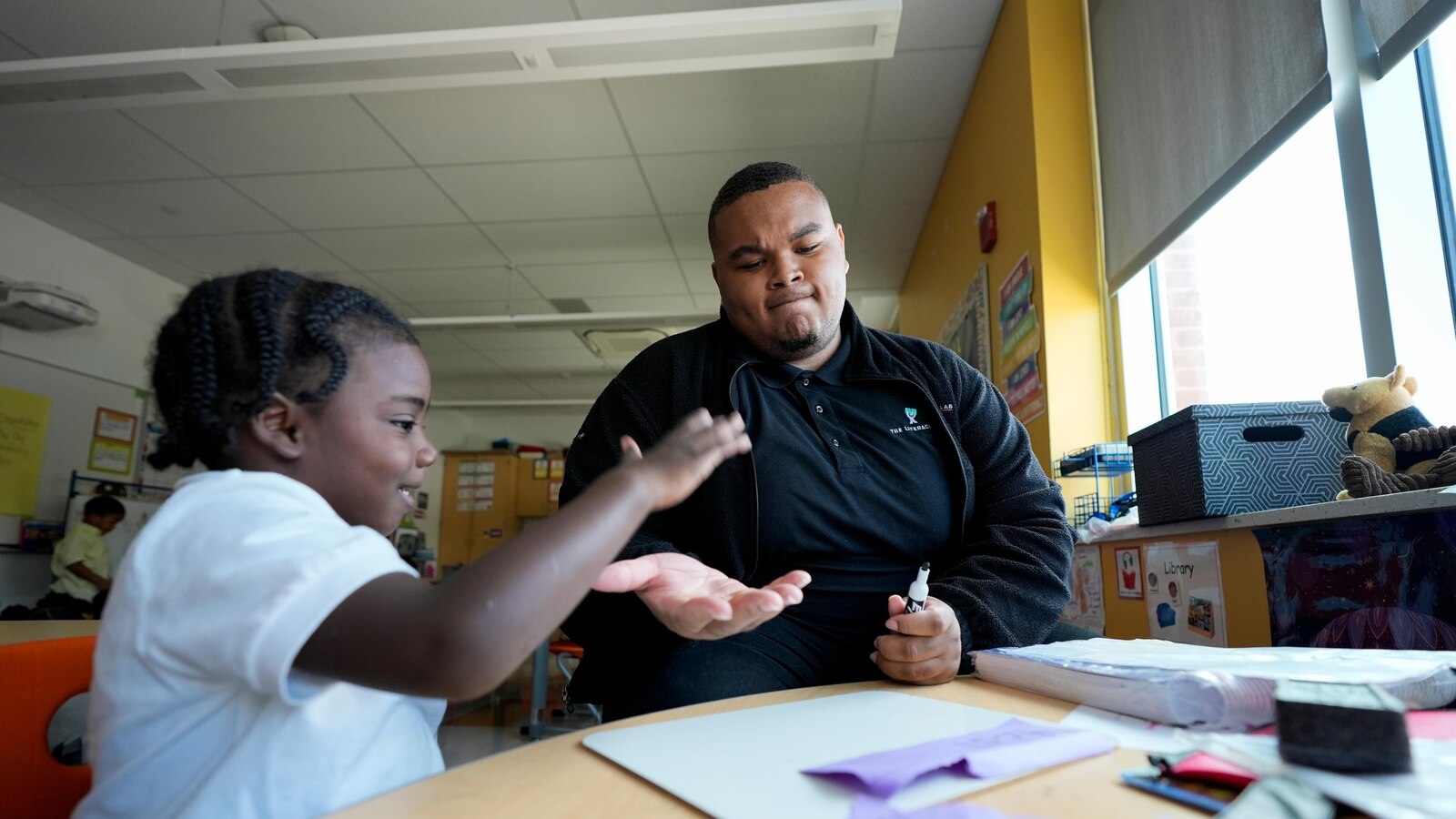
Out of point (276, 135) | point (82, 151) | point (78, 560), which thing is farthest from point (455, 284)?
point (78, 560)

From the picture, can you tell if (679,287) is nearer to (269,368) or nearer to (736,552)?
(736,552)

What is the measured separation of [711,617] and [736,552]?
39 cm

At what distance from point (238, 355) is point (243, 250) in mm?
5405

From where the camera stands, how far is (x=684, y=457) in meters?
0.71

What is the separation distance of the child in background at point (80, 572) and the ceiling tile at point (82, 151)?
7.01ft

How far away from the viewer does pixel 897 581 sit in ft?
4.10

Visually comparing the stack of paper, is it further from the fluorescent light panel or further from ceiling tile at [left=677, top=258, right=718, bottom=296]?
ceiling tile at [left=677, top=258, right=718, bottom=296]

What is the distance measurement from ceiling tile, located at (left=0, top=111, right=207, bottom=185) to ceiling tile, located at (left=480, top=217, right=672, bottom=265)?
1659 mm

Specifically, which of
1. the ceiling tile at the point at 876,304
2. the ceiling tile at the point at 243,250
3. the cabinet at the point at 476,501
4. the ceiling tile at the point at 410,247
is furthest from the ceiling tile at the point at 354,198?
the cabinet at the point at 476,501

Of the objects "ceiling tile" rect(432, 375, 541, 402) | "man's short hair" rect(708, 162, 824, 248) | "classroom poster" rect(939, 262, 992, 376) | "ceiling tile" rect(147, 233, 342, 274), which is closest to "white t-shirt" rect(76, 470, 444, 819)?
"man's short hair" rect(708, 162, 824, 248)

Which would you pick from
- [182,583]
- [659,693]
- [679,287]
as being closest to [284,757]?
[182,583]

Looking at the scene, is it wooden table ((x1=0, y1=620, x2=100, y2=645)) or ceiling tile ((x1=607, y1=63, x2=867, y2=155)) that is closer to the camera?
Answer: wooden table ((x1=0, y1=620, x2=100, y2=645))

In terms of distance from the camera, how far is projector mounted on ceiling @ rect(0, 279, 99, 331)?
4.63 metres

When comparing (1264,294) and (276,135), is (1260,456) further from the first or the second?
(276,135)
